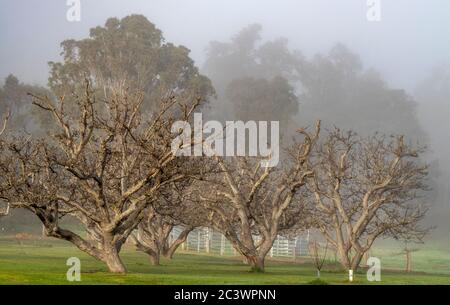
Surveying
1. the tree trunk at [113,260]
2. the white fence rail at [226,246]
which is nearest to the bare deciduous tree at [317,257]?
the white fence rail at [226,246]

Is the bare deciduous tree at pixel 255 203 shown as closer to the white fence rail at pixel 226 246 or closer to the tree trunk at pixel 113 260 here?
the tree trunk at pixel 113 260

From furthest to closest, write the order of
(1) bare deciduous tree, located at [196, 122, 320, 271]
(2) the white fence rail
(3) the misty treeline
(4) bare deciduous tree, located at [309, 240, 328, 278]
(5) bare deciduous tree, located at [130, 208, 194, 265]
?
(2) the white fence rail
(5) bare deciduous tree, located at [130, 208, 194, 265]
(1) bare deciduous tree, located at [196, 122, 320, 271]
(4) bare deciduous tree, located at [309, 240, 328, 278]
(3) the misty treeline

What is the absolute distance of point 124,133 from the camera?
3428cm

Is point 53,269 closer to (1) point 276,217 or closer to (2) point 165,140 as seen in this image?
(2) point 165,140

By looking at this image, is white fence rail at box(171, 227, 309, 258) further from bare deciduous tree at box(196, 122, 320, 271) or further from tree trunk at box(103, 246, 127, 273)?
tree trunk at box(103, 246, 127, 273)

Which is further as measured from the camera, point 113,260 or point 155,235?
point 155,235

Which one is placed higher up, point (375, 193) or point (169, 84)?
point (169, 84)

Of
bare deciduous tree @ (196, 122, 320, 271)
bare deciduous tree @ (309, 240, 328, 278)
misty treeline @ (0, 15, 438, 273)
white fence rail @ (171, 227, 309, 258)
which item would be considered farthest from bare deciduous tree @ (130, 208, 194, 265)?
white fence rail @ (171, 227, 309, 258)

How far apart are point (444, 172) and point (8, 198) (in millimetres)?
175591

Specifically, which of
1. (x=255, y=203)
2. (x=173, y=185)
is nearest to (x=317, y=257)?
(x=255, y=203)

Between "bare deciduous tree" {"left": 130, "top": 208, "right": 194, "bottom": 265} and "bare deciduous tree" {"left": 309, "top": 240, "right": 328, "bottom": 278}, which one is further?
"bare deciduous tree" {"left": 130, "top": 208, "right": 194, "bottom": 265}

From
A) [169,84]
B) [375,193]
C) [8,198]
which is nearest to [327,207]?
[375,193]

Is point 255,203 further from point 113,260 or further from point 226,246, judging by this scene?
point 226,246

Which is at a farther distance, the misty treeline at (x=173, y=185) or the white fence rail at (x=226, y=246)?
the white fence rail at (x=226, y=246)
